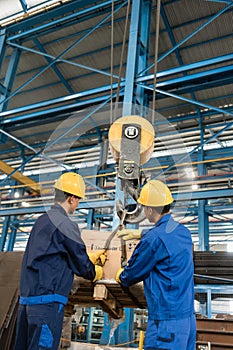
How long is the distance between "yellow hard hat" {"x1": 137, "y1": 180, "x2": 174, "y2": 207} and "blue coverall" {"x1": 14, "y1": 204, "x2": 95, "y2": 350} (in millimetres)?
567

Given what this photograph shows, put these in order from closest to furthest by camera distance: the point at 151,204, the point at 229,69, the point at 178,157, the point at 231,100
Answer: the point at 151,204 < the point at 178,157 < the point at 229,69 < the point at 231,100

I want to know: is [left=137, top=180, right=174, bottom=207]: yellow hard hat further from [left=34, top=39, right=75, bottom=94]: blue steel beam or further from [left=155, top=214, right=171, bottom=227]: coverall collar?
[left=34, top=39, right=75, bottom=94]: blue steel beam

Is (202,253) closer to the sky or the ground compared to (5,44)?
closer to the ground

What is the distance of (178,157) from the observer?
102 inches

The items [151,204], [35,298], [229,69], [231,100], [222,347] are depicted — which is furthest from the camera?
[231,100]

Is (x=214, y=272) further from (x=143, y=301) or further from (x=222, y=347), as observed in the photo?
(x=143, y=301)

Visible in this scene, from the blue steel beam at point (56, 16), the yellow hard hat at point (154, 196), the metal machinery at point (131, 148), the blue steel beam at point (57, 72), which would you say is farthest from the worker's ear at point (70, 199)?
the blue steel beam at point (57, 72)

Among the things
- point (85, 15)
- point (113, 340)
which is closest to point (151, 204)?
point (113, 340)

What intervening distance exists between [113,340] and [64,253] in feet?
9.77

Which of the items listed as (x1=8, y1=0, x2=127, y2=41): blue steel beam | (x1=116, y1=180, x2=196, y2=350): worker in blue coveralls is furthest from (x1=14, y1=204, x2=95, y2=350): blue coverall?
(x1=8, y1=0, x2=127, y2=41): blue steel beam

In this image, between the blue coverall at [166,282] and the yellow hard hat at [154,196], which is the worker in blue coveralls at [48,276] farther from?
the yellow hard hat at [154,196]

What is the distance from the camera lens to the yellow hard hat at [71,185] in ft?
8.39

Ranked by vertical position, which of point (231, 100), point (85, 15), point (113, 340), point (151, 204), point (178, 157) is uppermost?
point (85, 15)

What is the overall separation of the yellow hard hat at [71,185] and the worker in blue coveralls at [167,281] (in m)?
0.67
